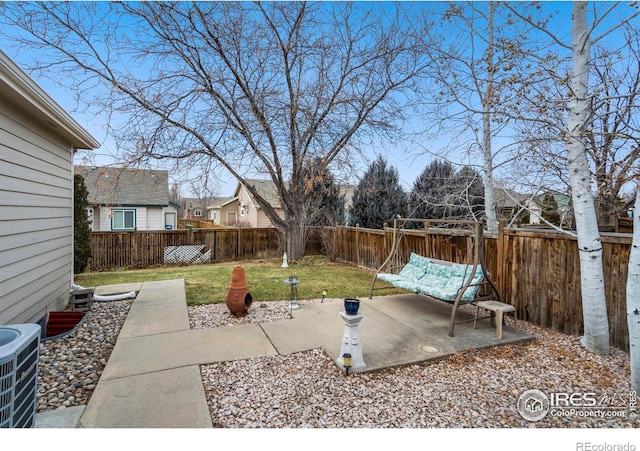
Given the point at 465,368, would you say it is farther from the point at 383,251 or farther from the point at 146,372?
the point at 383,251

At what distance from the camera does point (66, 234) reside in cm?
541

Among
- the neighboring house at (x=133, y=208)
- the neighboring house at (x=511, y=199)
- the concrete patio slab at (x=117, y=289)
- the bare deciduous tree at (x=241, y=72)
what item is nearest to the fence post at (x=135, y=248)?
the bare deciduous tree at (x=241, y=72)

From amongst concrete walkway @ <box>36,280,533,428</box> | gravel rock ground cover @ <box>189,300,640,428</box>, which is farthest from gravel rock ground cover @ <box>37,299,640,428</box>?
concrete walkway @ <box>36,280,533,428</box>

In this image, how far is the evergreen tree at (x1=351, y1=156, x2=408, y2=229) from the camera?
12.8 metres

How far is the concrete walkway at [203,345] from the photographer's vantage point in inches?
91.9

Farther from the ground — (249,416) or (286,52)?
(286,52)

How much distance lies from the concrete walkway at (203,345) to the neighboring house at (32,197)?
1.12 metres

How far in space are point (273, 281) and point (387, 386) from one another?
474cm

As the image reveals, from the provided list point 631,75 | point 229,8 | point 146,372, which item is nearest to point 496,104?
point 631,75

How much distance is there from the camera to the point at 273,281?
23.5ft

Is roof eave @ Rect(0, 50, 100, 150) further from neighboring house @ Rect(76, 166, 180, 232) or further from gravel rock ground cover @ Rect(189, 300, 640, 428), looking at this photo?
neighboring house @ Rect(76, 166, 180, 232)
